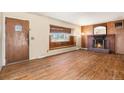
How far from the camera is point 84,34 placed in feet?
27.2

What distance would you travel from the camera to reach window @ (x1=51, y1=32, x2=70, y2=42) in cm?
587

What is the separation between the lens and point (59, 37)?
20.8 feet

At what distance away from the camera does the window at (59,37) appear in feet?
19.3

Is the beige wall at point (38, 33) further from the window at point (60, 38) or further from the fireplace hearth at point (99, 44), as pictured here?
the fireplace hearth at point (99, 44)

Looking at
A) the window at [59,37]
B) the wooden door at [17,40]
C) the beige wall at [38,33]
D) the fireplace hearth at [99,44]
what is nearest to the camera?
the wooden door at [17,40]

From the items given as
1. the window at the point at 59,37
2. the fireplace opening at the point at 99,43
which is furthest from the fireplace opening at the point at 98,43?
the window at the point at 59,37

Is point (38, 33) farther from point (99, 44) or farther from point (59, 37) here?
point (99, 44)

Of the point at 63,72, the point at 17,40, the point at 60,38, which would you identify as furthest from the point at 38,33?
the point at 63,72

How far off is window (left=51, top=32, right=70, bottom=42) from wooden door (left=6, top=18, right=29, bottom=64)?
6.07ft

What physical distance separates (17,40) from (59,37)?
2879 mm

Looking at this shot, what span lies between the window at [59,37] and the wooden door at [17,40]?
6.07ft

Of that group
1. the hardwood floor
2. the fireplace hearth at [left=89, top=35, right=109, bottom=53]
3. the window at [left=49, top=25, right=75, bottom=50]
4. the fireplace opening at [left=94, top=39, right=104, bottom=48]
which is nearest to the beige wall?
the window at [left=49, top=25, right=75, bottom=50]
